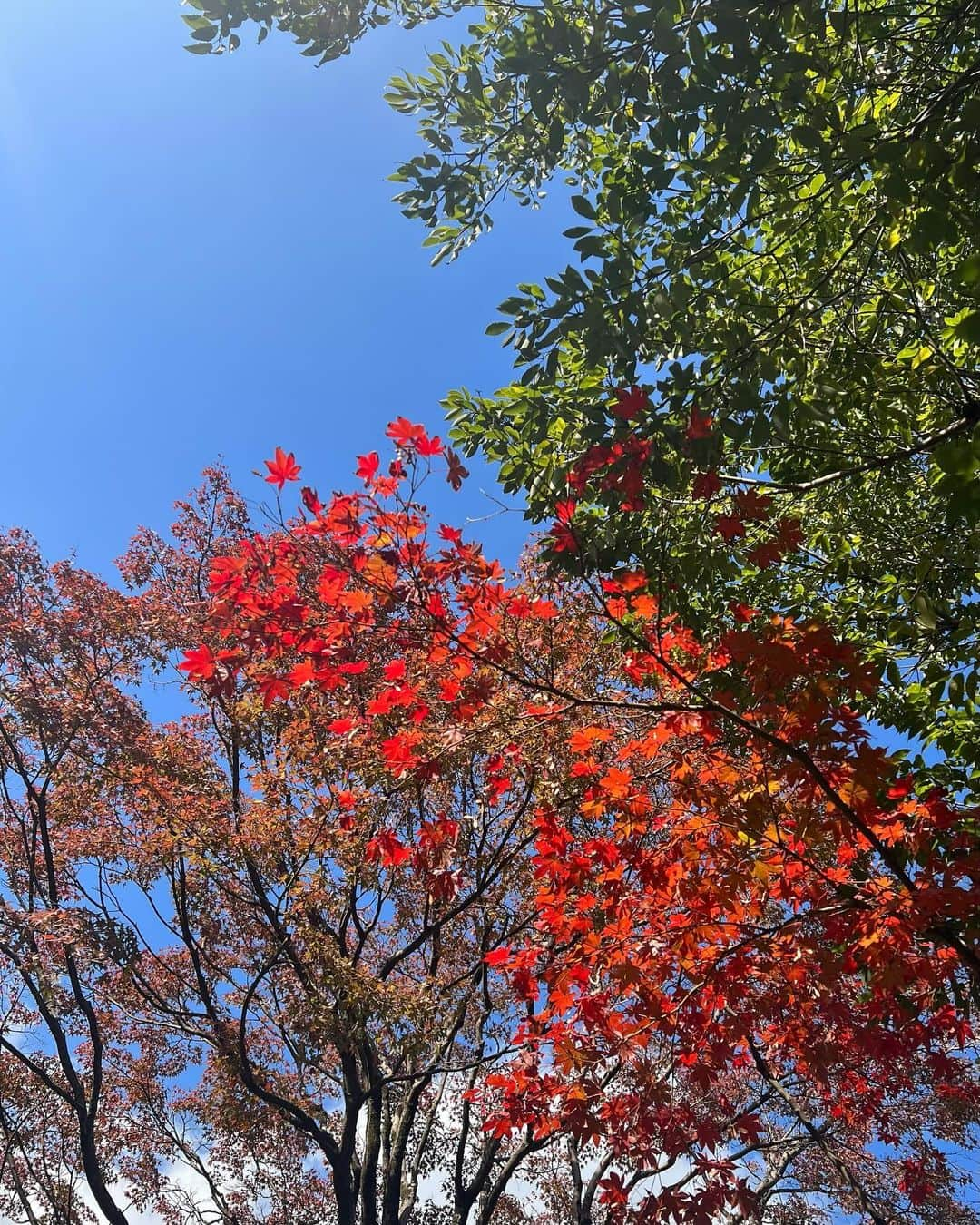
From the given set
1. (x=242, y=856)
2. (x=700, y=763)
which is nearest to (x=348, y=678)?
(x=242, y=856)

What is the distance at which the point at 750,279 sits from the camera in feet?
13.5

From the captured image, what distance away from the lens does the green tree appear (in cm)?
266

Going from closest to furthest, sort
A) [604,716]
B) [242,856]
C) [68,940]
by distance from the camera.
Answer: [604,716]
[68,940]
[242,856]

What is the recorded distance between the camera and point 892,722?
489 centimetres

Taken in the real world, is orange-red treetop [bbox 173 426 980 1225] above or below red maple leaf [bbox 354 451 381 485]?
below

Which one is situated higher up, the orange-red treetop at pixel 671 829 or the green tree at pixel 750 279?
the green tree at pixel 750 279

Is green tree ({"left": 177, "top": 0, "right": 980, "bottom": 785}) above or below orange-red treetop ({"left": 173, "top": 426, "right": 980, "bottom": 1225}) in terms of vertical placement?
above

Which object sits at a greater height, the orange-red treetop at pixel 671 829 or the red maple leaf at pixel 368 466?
the red maple leaf at pixel 368 466

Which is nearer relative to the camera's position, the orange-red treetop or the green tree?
the green tree

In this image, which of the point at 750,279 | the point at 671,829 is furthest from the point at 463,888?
the point at 750,279

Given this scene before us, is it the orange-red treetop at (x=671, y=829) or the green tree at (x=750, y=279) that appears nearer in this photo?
the green tree at (x=750, y=279)

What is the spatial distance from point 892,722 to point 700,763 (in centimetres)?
129

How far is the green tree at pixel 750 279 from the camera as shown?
2.66 meters

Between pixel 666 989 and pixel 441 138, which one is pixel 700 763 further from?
A: pixel 441 138
